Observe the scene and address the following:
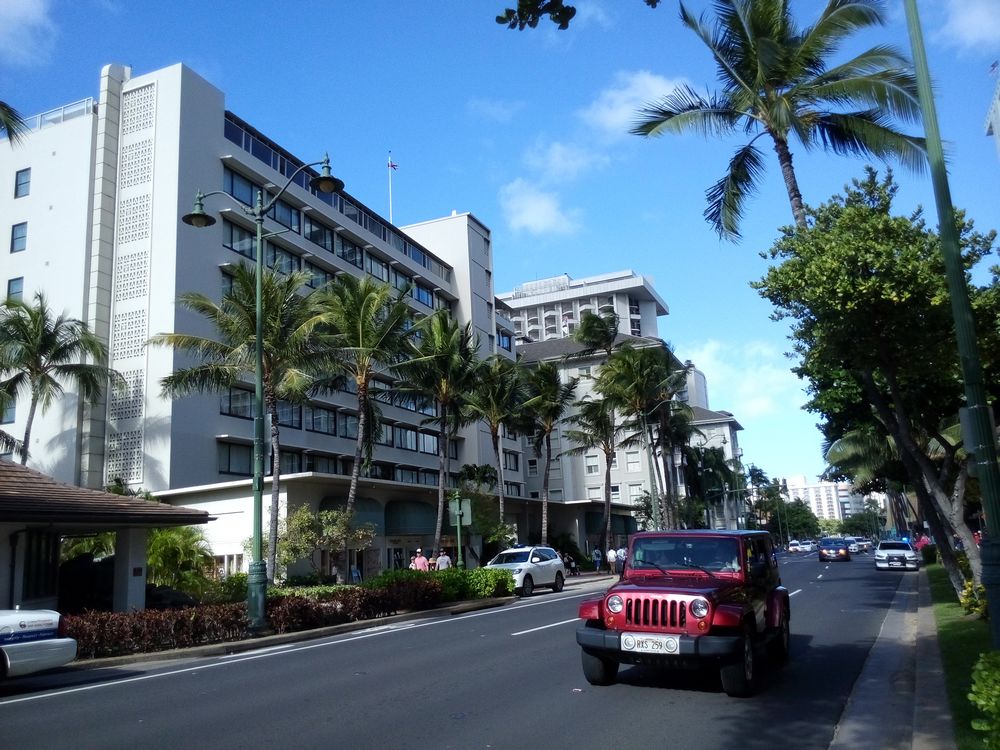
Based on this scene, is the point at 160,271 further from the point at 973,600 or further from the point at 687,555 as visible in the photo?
the point at 973,600

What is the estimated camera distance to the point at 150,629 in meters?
15.6

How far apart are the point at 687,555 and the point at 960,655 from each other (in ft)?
11.2

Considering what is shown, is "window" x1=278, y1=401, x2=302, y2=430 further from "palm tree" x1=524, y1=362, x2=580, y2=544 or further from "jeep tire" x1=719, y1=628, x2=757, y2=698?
"jeep tire" x1=719, y1=628, x2=757, y2=698

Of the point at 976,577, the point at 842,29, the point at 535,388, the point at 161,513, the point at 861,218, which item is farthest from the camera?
the point at 535,388

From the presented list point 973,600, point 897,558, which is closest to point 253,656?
point 973,600

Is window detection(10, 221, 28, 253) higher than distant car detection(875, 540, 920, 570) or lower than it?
higher

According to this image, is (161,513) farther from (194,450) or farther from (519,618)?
(194,450)

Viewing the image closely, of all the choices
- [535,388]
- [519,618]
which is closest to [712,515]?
[535,388]

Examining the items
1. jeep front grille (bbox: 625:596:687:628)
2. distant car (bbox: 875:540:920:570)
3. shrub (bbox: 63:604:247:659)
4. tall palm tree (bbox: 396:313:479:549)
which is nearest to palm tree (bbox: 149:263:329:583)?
shrub (bbox: 63:604:247:659)

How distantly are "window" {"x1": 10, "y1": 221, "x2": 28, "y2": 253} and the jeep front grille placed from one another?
39.6 metres

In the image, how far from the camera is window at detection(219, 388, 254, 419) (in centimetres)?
3706

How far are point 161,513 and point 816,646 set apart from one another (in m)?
14.0

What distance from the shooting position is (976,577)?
14008mm

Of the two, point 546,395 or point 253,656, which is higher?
point 546,395
